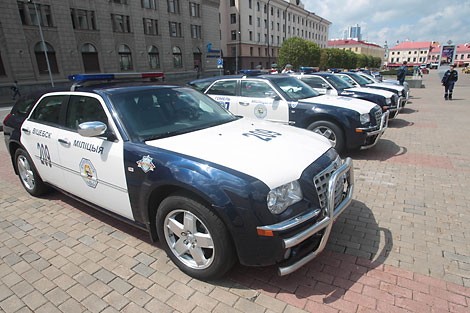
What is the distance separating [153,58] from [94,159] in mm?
41931

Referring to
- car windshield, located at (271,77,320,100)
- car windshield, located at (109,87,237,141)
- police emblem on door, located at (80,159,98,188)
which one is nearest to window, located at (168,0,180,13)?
car windshield, located at (271,77,320,100)

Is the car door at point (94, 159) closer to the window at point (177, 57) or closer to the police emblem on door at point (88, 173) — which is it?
the police emblem on door at point (88, 173)

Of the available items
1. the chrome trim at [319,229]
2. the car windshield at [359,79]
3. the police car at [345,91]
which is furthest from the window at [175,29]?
the chrome trim at [319,229]

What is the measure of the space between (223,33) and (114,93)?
62857 mm

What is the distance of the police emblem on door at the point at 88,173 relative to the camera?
10.6 ft

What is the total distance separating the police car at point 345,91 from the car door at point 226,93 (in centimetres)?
280

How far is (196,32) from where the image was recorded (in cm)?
4756

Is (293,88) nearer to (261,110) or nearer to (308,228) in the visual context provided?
(261,110)

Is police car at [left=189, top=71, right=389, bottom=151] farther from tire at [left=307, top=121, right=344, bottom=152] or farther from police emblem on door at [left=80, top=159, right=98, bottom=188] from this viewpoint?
police emblem on door at [left=80, top=159, right=98, bottom=188]

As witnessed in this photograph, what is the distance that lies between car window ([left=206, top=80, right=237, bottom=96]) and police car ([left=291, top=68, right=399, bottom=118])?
109 inches

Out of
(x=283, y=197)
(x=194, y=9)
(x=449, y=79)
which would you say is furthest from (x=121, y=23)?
(x=283, y=197)

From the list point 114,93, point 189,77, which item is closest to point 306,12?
point 189,77

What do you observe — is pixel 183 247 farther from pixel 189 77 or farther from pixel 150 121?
pixel 189 77

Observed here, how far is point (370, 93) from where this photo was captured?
29.6 ft
